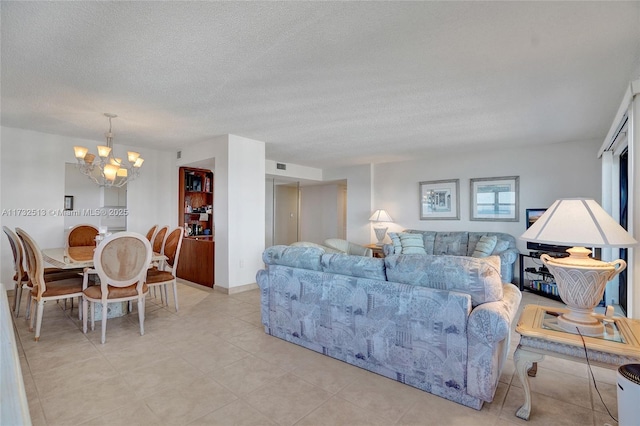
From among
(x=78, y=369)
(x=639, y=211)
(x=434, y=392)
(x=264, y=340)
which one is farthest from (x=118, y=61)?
(x=639, y=211)

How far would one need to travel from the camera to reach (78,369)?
2.33 m

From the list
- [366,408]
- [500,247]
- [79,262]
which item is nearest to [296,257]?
[366,408]

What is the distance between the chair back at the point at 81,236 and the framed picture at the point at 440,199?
18.6 ft

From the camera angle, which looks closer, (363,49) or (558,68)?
(363,49)

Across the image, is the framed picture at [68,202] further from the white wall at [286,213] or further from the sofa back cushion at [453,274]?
the sofa back cushion at [453,274]

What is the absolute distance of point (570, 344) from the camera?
1.57 m

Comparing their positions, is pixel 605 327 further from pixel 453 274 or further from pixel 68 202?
pixel 68 202

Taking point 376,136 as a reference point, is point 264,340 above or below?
below

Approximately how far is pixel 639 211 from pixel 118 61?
3892mm

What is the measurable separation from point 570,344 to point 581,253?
20.5 inches

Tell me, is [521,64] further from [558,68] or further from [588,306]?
[588,306]

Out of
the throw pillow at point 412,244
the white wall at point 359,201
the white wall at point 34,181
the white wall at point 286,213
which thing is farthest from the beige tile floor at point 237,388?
the white wall at point 286,213

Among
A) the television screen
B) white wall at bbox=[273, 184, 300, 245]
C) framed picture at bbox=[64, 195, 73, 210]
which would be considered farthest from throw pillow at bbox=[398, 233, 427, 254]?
framed picture at bbox=[64, 195, 73, 210]

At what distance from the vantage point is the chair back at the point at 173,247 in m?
3.88
